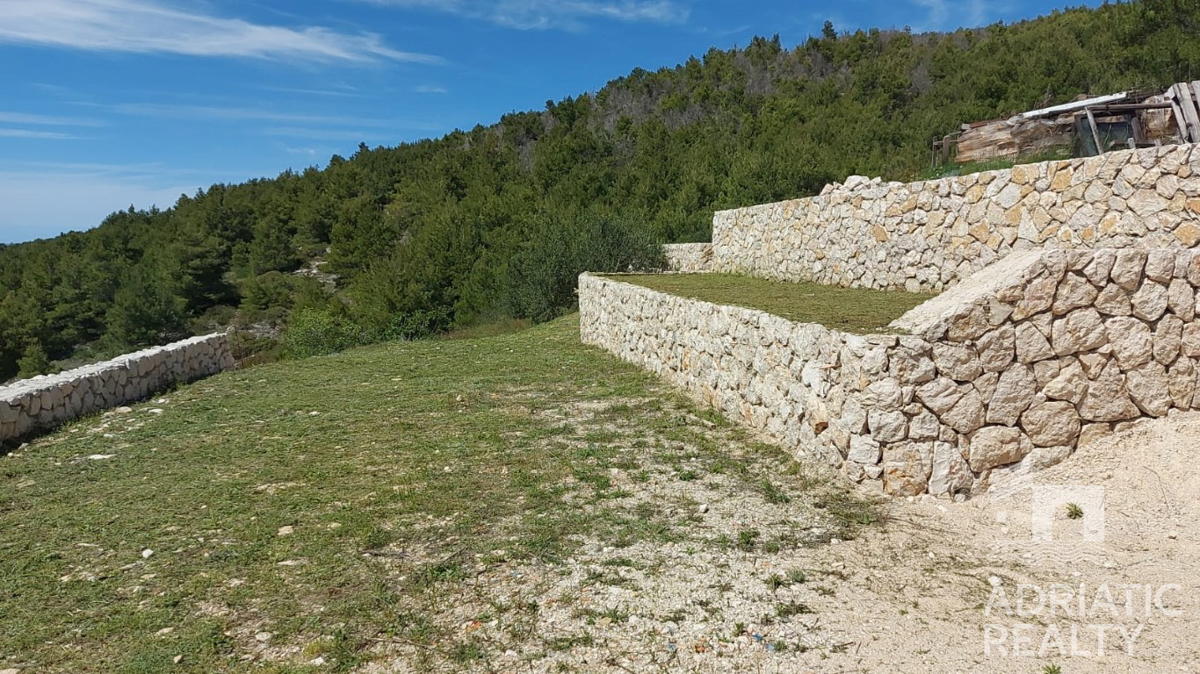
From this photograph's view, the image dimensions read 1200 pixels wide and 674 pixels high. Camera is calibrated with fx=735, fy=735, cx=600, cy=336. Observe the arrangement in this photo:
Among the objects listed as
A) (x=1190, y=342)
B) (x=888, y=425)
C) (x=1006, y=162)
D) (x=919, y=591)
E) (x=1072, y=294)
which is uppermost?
(x=1006, y=162)

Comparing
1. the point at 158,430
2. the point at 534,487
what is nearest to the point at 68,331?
the point at 158,430

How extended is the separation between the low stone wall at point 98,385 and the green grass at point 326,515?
1.34 ft

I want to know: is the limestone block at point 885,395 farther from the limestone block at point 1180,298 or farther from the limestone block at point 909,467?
the limestone block at point 1180,298

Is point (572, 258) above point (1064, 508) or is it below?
above

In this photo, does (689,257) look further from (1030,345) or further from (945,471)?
(945,471)

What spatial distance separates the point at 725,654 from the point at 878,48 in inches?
1782

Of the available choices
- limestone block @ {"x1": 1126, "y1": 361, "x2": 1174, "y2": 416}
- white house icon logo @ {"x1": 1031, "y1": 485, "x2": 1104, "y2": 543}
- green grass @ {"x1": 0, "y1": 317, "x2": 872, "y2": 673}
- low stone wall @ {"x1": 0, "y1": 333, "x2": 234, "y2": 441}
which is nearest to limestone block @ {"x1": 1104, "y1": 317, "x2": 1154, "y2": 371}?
limestone block @ {"x1": 1126, "y1": 361, "x2": 1174, "y2": 416}

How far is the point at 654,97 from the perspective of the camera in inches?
1746

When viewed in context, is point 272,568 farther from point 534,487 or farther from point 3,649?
point 534,487

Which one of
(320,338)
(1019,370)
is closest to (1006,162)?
(1019,370)

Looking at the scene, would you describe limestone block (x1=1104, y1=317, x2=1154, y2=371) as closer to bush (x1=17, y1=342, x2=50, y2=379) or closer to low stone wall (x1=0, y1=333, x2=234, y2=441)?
low stone wall (x1=0, y1=333, x2=234, y2=441)

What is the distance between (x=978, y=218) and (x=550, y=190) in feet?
88.9

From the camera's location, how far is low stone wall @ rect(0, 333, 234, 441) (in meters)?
8.41

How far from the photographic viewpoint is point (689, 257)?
744 inches
